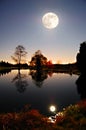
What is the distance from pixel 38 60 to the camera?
119 m

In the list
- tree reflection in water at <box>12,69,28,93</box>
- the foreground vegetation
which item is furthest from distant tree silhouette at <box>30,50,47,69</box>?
the foreground vegetation

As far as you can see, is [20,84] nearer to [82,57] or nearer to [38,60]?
[82,57]

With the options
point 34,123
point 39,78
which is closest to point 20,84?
point 39,78

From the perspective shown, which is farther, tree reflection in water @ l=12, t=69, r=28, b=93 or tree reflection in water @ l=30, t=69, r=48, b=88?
tree reflection in water @ l=30, t=69, r=48, b=88

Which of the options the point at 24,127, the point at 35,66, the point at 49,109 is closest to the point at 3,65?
the point at 35,66

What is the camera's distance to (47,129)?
14.9 meters

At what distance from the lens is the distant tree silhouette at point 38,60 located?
4725 inches

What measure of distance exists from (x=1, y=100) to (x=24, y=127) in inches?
767

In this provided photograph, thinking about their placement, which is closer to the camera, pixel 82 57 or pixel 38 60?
pixel 82 57

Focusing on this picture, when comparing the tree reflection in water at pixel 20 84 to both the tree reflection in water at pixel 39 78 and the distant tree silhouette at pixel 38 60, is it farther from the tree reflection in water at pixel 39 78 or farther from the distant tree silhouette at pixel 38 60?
the distant tree silhouette at pixel 38 60

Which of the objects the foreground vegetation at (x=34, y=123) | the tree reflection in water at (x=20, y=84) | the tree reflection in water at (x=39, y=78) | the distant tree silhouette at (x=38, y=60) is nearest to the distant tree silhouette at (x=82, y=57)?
the tree reflection in water at (x=39, y=78)

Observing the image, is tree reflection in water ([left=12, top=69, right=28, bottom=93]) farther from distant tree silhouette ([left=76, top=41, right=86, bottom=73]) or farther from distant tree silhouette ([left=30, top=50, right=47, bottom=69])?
distant tree silhouette ([left=30, top=50, right=47, bottom=69])

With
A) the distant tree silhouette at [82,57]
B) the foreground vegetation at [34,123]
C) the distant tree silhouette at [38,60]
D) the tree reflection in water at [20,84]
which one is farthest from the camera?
the distant tree silhouette at [38,60]

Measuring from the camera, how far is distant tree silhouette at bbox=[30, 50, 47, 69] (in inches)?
4725
